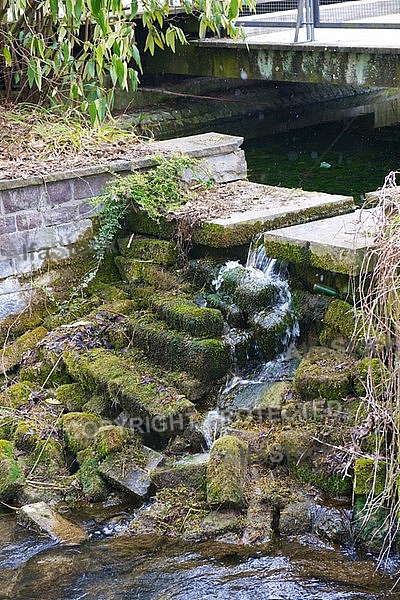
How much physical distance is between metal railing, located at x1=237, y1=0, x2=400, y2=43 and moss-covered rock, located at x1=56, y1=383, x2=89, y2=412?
6172mm

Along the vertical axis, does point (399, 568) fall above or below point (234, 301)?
below

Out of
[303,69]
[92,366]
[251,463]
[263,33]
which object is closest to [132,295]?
[92,366]

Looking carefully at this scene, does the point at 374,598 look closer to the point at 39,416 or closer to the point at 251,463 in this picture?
the point at 251,463

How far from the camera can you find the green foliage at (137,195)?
7059 millimetres

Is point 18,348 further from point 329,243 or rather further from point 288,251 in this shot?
point 329,243

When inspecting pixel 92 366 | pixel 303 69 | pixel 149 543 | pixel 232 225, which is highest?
pixel 303 69

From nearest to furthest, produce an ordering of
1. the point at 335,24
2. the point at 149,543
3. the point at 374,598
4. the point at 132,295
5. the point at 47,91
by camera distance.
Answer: the point at 374,598 → the point at 149,543 → the point at 132,295 → the point at 47,91 → the point at 335,24

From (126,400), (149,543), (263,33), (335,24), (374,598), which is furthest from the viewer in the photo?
(263,33)

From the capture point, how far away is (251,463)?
515 cm

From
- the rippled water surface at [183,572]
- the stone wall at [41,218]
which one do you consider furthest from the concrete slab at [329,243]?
the stone wall at [41,218]

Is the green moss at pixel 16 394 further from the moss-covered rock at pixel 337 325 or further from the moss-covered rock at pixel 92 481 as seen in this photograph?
the moss-covered rock at pixel 337 325

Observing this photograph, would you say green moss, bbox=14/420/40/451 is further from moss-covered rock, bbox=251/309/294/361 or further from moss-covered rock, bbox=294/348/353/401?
moss-covered rock, bbox=294/348/353/401

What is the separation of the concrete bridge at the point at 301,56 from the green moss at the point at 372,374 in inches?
208

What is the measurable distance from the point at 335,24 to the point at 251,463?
7.18 m
